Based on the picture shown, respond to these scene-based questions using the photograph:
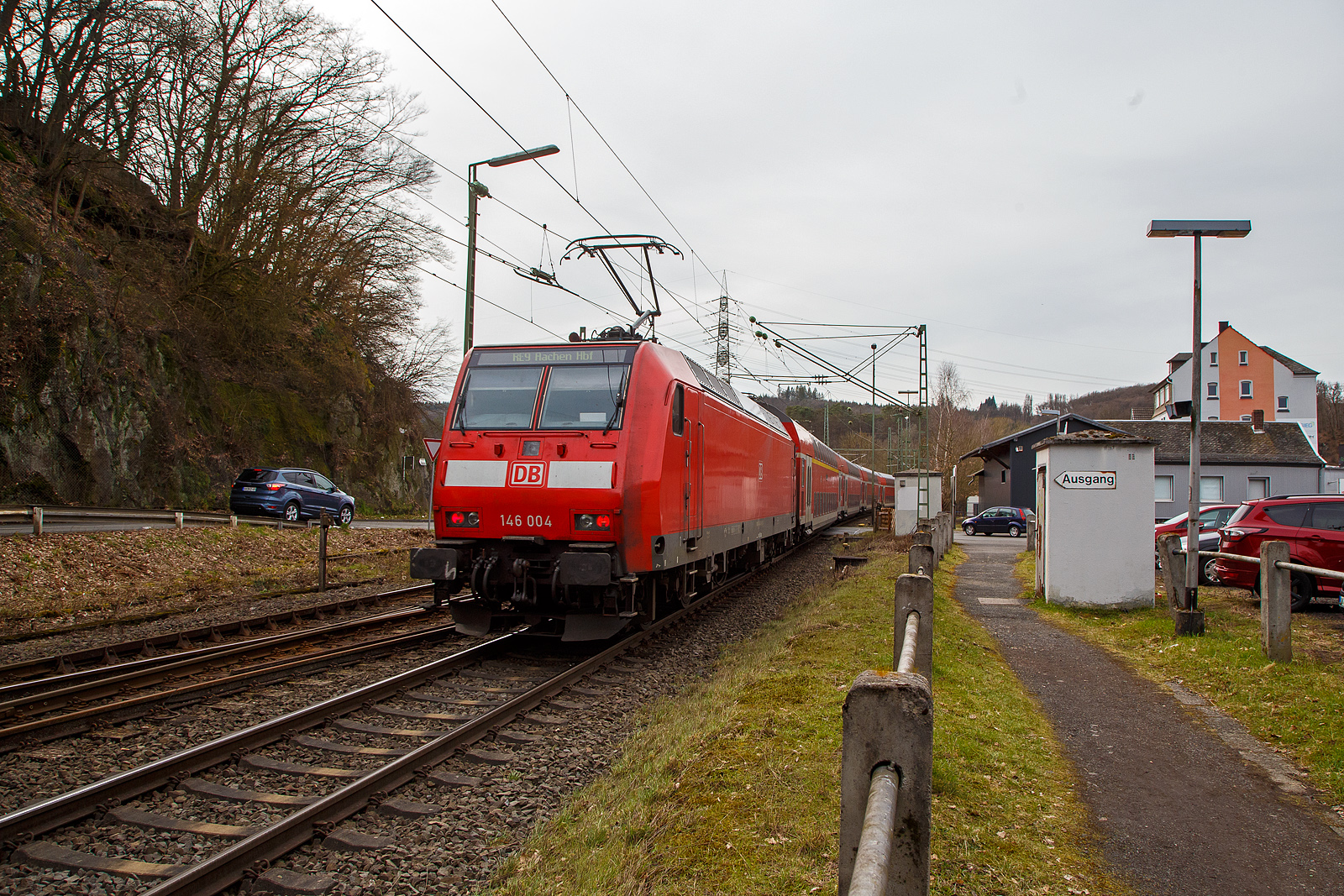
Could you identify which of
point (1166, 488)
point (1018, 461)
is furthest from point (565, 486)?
point (1018, 461)

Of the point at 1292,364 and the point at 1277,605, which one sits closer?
the point at 1277,605

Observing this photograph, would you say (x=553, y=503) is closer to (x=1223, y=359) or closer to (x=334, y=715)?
(x=334, y=715)

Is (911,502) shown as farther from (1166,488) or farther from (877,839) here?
(877,839)

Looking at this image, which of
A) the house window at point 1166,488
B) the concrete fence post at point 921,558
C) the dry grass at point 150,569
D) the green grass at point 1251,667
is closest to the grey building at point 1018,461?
the house window at point 1166,488

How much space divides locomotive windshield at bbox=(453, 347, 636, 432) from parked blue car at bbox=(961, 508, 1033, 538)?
103 ft

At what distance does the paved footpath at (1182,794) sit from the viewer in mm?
3609

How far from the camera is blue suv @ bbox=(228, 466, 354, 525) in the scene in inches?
829

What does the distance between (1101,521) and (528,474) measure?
785 centimetres

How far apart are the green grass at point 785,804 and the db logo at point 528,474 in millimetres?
2507

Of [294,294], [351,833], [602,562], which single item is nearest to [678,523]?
[602,562]

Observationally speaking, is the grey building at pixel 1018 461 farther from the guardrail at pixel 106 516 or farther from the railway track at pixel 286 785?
the railway track at pixel 286 785

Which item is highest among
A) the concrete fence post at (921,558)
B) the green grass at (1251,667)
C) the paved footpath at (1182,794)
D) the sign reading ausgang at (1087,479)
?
the sign reading ausgang at (1087,479)

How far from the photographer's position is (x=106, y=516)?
52.4 feet

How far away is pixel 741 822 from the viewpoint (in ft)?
12.9
